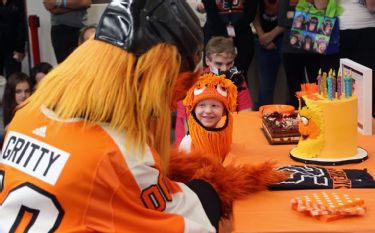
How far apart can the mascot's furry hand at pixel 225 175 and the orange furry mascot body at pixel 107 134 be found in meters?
A: 0.23

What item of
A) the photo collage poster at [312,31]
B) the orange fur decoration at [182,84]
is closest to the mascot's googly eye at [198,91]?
the orange fur decoration at [182,84]

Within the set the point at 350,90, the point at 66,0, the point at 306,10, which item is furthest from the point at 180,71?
Result: the point at 66,0

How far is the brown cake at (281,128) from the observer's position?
187 centimetres

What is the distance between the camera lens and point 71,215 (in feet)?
3.24

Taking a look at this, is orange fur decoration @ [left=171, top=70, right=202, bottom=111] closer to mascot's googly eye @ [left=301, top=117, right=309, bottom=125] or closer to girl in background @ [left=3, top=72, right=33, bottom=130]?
mascot's googly eye @ [left=301, top=117, right=309, bottom=125]

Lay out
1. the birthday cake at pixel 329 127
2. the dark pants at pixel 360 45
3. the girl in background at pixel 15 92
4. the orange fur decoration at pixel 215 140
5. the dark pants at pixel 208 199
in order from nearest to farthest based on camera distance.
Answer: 1. the dark pants at pixel 208 199
2. the birthday cake at pixel 329 127
3. the orange fur decoration at pixel 215 140
4. the dark pants at pixel 360 45
5. the girl in background at pixel 15 92

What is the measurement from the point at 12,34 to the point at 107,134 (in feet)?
11.5

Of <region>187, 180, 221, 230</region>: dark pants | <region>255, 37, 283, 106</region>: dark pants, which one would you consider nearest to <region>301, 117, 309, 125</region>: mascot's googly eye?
<region>187, 180, 221, 230</region>: dark pants

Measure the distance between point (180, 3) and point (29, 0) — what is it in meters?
3.60

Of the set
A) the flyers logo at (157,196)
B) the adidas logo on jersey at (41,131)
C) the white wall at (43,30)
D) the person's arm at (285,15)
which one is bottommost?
the white wall at (43,30)

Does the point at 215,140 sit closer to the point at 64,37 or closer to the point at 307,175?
the point at 307,175

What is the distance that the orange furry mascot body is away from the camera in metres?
0.98

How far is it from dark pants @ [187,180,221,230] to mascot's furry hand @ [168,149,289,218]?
1.7 inches

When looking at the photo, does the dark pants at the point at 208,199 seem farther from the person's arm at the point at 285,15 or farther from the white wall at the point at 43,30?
the white wall at the point at 43,30
